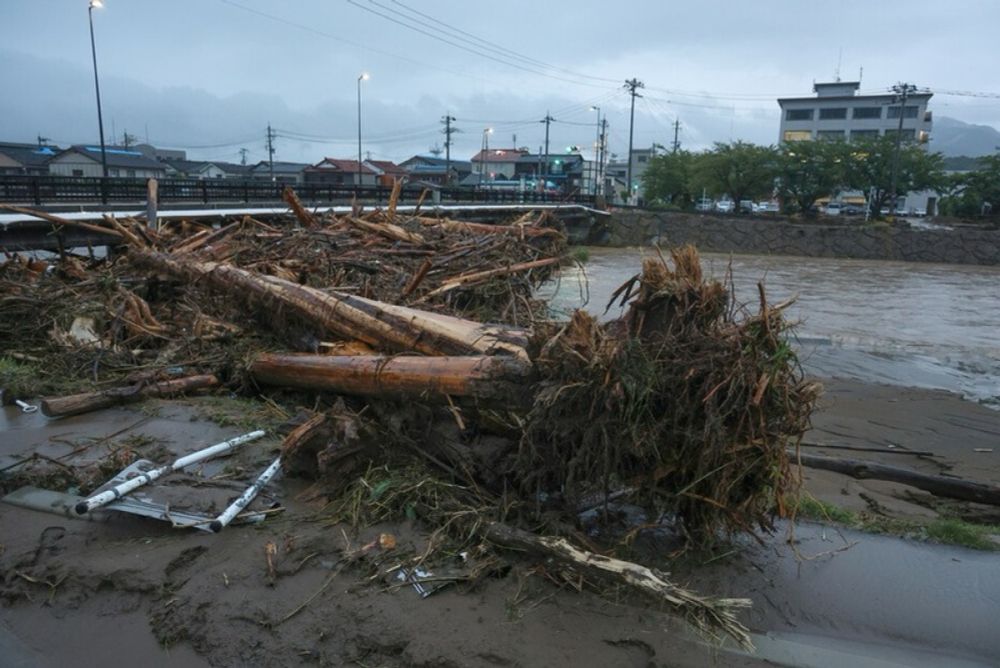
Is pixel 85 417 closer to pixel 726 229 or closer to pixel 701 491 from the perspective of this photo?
pixel 701 491

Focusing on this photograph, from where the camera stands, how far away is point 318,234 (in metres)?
9.49

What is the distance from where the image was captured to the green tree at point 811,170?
48050mm

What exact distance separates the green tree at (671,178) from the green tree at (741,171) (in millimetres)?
3269

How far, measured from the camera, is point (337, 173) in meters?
69.9

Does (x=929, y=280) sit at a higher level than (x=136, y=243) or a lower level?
lower

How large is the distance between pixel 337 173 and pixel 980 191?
54.3 metres

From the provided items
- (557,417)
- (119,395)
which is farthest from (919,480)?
(119,395)

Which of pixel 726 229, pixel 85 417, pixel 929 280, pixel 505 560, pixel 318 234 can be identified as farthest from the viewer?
pixel 726 229

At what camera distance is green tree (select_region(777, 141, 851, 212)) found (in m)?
48.0

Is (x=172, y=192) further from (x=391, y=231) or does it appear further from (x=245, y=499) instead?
(x=245, y=499)

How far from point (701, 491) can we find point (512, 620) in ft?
3.92

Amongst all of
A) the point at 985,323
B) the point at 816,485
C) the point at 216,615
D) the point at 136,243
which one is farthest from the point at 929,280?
the point at 216,615

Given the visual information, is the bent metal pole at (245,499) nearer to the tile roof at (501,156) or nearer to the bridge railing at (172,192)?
the bridge railing at (172,192)

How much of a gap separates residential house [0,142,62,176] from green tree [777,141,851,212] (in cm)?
4844
